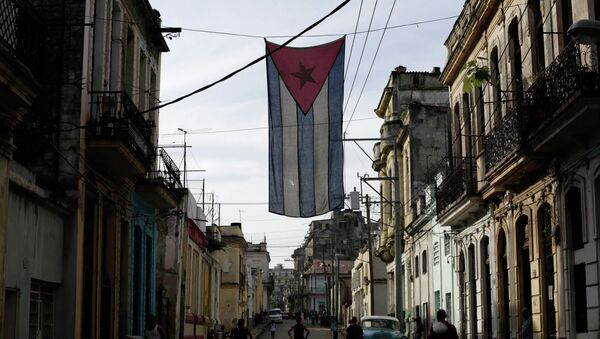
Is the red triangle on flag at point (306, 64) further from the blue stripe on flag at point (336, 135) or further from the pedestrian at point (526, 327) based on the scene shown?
the pedestrian at point (526, 327)

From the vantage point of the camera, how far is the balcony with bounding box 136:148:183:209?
867 inches

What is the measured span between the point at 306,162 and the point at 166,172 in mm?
8314

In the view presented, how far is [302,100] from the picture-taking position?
14828 mm

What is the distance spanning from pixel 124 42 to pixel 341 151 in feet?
22.2

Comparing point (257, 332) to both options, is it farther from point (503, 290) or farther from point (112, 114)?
point (112, 114)

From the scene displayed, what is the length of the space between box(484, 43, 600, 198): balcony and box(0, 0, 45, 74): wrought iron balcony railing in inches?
304

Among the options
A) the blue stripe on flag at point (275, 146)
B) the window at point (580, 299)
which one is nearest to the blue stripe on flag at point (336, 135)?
the blue stripe on flag at point (275, 146)

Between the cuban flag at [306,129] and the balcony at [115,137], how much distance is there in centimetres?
286

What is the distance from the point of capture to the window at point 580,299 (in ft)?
52.1

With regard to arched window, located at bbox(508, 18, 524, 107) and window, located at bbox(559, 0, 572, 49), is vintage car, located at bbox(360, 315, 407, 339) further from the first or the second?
window, located at bbox(559, 0, 572, 49)

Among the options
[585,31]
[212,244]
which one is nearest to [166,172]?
[585,31]

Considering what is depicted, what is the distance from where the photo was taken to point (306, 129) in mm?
15414

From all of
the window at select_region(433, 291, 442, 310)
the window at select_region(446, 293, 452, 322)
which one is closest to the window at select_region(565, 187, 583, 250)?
the window at select_region(446, 293, 452, 322)

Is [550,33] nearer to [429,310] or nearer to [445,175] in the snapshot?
[445,175]
